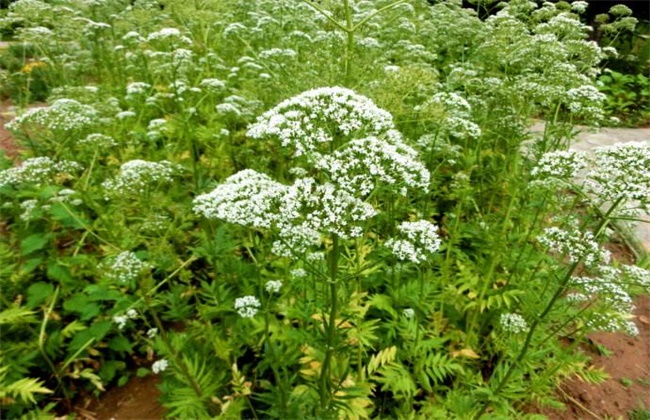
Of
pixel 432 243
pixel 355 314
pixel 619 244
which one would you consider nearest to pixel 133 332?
Result: pixel 355 314

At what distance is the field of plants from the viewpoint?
105 inches

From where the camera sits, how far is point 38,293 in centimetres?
407

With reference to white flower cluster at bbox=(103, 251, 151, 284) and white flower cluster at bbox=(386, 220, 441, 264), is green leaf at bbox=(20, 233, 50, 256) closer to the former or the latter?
white flower cluster at bbox=(103, 251, 151, 284)

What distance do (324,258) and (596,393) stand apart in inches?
122

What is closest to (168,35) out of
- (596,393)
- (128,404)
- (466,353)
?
(128,404)

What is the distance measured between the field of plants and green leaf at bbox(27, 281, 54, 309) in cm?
2

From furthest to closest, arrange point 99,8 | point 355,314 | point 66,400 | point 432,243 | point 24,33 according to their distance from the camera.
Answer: point 99,8, point 24,33, point 66,400, point 355,314, point 432,243

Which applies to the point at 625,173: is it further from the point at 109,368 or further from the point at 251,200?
the point at 109,368

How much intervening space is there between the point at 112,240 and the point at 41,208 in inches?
43.6

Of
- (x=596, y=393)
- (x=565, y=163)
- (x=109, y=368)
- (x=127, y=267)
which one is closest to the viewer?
(x=565, y=163)

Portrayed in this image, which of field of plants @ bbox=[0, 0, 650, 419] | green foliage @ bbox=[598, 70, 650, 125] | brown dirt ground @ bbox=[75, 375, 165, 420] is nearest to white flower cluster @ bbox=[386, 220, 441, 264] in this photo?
field of plants @ bbox=[0, 0, 650, 419]

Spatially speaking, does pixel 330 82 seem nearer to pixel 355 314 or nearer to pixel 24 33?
pixel 355 314

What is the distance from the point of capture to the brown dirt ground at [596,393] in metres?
3.93

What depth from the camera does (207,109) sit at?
643cm
